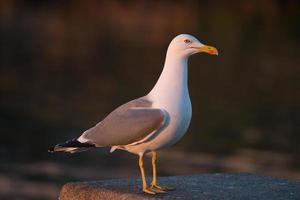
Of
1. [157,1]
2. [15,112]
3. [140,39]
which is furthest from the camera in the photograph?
[157,1]

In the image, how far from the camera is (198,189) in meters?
5.88

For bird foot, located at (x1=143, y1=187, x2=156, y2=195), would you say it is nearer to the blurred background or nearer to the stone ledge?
the stone ledge

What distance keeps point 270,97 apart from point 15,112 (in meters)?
6.61

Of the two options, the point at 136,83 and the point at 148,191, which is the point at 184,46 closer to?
the point at 148,191

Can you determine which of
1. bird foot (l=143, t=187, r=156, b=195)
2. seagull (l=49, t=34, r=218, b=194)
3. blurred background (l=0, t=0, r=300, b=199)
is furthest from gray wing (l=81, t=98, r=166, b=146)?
blurred background (l=0, t=0, r=300, b=199)

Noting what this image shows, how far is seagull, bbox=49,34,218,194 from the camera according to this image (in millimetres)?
5559

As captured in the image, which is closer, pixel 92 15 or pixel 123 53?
pixel 123 53

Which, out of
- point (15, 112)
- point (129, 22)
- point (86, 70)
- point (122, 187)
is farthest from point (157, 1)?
point (122, 187)

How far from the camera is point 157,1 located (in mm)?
51875

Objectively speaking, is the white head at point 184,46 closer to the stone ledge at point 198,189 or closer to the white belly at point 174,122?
the white belly at point 174,122

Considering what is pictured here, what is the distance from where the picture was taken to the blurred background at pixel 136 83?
1677cm

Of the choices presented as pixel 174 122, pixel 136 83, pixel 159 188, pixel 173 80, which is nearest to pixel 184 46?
pixel 173 80

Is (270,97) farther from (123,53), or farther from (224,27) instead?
(224,27)

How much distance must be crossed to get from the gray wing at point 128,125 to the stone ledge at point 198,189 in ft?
0.94
